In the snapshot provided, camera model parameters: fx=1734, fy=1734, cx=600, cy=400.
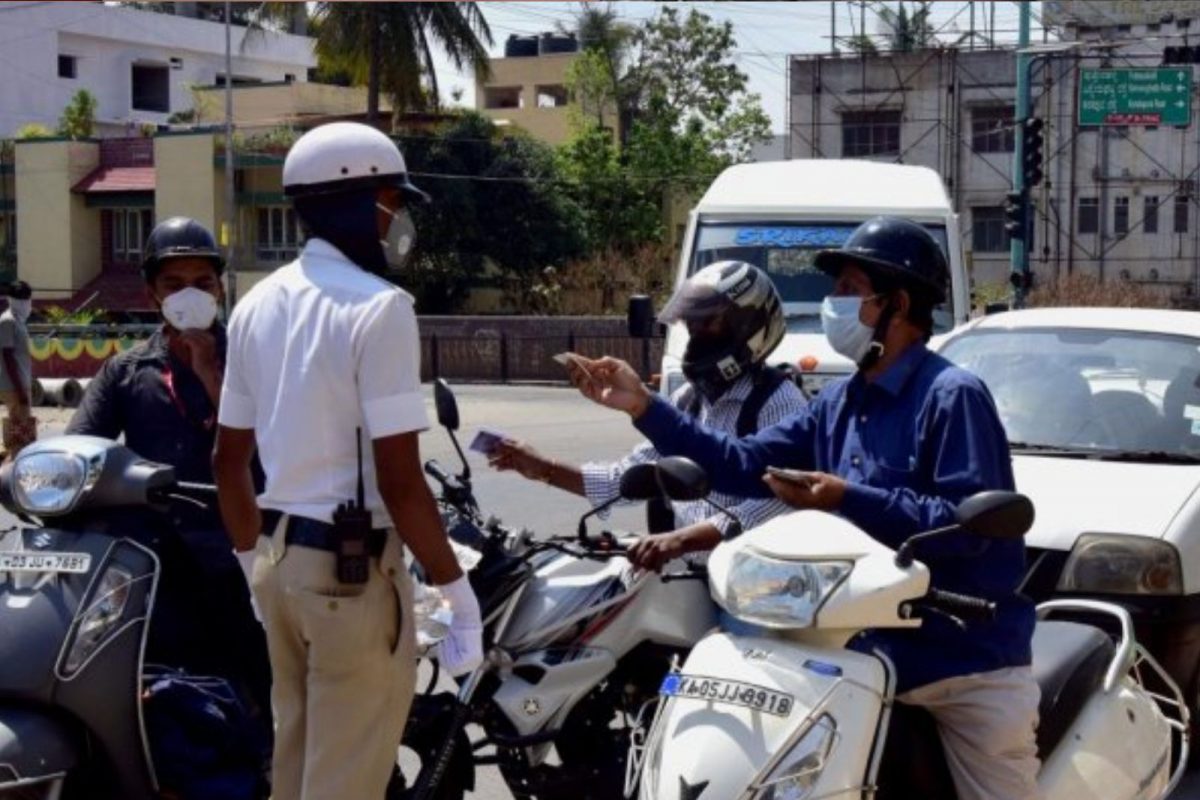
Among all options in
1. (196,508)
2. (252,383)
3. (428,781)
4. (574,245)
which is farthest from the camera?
(574,245)

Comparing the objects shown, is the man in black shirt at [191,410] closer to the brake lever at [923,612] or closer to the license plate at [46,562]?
the license plate at [46,562]

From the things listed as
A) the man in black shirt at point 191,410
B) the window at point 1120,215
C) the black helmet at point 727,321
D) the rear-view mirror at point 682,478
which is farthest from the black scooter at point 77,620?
the window at point 1120,215

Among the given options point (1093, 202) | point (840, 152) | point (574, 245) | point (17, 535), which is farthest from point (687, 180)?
point (17, 535)

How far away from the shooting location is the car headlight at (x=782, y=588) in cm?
350

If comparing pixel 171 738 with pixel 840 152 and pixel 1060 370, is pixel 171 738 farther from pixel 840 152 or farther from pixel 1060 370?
pixel 840 152

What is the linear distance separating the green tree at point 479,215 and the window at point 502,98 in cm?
3226

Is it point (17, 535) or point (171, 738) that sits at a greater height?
point (17, 535)

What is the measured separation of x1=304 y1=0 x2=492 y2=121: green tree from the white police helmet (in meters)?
40.6

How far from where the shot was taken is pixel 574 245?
45.6 metres


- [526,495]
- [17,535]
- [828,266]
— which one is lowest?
[526,495]

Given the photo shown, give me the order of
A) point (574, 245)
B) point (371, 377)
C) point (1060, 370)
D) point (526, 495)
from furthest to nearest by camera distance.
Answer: point (574, 245)
point (526, 495)
point (1060, 370)
point (371, 377)

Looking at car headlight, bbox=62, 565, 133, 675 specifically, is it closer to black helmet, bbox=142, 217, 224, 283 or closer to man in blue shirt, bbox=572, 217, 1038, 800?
black helmet, bbox=142, 217, 224, 283

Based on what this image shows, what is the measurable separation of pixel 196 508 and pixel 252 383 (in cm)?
113

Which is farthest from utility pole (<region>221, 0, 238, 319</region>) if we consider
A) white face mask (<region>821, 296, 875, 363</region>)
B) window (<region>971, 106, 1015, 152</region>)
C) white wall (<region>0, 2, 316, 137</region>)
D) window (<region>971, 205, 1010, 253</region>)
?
white face mask (<region>821, 296, 875, 363</region>)
